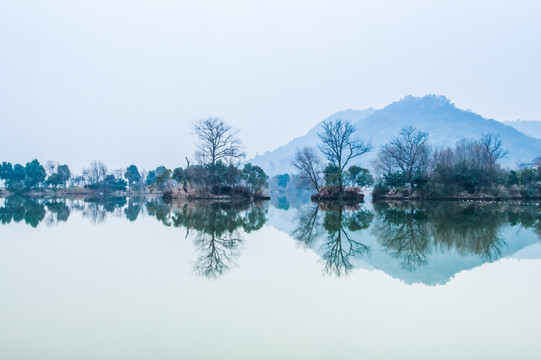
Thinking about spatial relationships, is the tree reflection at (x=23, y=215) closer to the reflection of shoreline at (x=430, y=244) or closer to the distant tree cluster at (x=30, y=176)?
the reflection of shoreline at (x=430, y=244)

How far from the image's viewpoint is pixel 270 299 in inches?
234

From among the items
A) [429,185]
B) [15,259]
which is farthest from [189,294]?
[429,185]

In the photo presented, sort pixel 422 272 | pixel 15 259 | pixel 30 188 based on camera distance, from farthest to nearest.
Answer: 1. pixel 30 188
2. pixel 15 259
3. pixel 422 272

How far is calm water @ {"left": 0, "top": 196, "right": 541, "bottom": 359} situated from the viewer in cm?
434

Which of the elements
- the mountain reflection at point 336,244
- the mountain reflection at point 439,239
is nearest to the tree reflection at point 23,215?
the mountain reflection at point 336,244

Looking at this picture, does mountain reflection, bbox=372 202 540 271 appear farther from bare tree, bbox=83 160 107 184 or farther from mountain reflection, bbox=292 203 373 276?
bare tree, bbox=83 160 107 184

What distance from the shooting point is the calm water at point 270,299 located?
4340 mm

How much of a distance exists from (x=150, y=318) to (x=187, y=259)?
12.8ft

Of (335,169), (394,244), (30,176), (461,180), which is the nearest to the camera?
(394,244)

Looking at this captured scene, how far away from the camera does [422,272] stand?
761 cm

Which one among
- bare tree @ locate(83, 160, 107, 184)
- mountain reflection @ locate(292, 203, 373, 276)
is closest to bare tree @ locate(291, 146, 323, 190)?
mountain reflection @ locate(292, 203, 373, 276)

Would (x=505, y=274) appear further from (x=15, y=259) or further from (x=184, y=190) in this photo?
(x=184, y=190)

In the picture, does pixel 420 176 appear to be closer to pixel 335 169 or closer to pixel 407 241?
pixel 335 169

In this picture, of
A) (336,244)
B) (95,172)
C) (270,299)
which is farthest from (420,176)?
(95,172)
